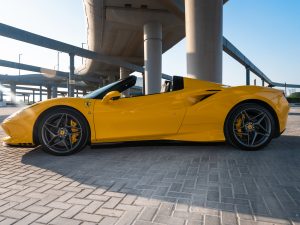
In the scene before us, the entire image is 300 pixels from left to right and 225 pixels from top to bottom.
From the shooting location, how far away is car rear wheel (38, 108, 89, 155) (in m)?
3.92

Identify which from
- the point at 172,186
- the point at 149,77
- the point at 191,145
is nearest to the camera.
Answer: the point at 172,186

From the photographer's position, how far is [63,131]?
396 centimetres

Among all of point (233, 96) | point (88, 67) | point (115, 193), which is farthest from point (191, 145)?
point (88, 67)

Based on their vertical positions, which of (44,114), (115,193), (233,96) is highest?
(233,96)

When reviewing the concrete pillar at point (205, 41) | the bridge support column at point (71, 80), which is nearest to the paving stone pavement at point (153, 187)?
Result: the concrete pillar at point (205, 41)

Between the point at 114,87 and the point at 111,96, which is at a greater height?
the point at 114,87

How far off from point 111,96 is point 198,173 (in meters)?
1.75

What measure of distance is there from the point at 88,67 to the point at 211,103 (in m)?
44.8

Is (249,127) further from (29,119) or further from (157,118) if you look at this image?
(29,119)

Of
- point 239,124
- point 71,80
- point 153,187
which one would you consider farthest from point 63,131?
point 71,80

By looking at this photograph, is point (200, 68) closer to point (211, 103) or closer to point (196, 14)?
point (196, 14)

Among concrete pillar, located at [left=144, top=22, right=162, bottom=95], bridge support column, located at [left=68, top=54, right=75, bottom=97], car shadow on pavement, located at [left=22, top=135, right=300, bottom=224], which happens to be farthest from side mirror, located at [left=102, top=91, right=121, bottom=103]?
concrete pillar, located at [left=144, top=22, right=162, bottom=95]

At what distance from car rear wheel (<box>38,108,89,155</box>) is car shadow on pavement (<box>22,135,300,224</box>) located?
16 cm

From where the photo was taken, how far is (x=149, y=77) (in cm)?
2145
